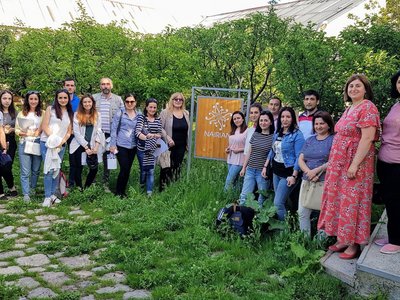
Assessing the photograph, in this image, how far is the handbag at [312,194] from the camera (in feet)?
14.9

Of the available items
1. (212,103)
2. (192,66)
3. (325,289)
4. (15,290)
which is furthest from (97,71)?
(325,289)

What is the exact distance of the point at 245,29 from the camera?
10430mm

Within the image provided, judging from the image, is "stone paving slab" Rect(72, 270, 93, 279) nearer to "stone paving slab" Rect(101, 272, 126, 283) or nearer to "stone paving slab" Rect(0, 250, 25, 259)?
"stone paving slab" Rect(101, 272, 126, 283)

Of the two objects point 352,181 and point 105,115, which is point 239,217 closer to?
point 352,181

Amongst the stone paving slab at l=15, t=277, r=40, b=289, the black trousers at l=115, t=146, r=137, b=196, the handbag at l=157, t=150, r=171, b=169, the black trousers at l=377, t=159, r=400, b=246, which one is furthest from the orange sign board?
the stone paving slab at l=15, t=277, r=40, b=289

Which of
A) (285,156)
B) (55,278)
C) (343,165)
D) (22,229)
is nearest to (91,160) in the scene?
(22,229)

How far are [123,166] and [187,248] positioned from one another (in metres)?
2.51

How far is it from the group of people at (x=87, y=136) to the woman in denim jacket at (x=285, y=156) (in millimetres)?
→ 2311

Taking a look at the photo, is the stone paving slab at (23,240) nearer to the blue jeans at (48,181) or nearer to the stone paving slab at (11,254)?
the stone paving slab at (11,254)

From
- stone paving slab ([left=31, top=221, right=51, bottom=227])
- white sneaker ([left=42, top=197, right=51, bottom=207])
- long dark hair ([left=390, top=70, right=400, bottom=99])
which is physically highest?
long dark hair ([left=390, top=70, right=400, bottom=99])

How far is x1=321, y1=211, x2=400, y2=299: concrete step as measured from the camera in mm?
3533

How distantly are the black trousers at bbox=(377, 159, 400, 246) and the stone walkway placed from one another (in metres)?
2.31

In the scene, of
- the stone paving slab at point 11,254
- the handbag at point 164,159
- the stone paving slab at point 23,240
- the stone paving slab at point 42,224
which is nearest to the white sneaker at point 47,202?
the stone paving slab at point 42,224

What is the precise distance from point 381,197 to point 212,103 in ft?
11.2
